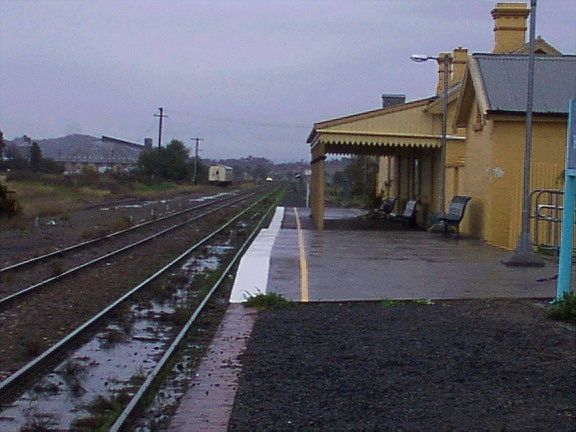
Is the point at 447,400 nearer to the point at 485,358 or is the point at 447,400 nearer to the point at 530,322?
the point at 485,358

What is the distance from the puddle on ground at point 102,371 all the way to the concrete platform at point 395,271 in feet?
7.09

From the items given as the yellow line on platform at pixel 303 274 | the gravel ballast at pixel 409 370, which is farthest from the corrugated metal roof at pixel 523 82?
the gravel ballast at pixel 409 370

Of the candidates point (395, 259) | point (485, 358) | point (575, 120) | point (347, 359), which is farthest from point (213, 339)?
point (395, 259)

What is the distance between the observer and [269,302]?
47.1 ft

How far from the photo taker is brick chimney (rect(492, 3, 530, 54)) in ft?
112

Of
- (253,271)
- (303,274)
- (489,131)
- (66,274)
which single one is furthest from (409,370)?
(489,131)

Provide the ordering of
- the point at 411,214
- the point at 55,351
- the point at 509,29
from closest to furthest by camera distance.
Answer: the point at 55,351 < the point at 509,29 < the point at 411,214

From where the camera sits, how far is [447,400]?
853 cm

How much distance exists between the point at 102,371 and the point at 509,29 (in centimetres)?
2669

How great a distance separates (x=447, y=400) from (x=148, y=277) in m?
11.3

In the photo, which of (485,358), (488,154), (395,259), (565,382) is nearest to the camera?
(565,382)

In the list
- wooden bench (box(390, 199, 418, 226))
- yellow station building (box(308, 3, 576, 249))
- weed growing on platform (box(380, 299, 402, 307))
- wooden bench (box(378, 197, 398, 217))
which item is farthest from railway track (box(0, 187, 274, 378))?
wooden bench (box(378, 197, 398, 217))

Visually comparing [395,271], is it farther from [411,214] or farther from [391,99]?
[391,99]

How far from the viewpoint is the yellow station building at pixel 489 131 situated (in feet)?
82.5
